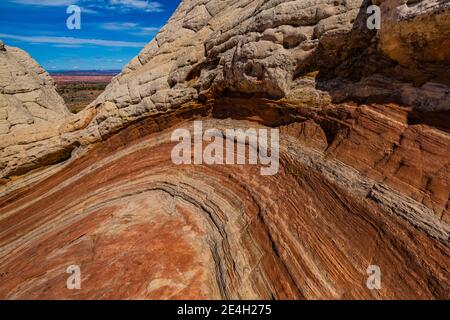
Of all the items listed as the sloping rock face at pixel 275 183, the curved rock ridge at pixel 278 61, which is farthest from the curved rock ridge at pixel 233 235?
the curved rock ridge at pixel 278 61

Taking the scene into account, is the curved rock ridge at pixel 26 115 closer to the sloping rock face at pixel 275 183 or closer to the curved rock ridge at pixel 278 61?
the curved rock ridge at pixel 278 61

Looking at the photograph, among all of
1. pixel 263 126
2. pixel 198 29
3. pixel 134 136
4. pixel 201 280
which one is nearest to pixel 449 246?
pixel 201 280

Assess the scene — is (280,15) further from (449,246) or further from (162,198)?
(449,246)

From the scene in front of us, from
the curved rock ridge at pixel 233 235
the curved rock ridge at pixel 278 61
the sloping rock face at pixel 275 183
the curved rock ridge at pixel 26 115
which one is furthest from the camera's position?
the curved rock ridge at pixel 26 115

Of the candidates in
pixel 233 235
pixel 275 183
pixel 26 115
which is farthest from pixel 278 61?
pixel 26 115

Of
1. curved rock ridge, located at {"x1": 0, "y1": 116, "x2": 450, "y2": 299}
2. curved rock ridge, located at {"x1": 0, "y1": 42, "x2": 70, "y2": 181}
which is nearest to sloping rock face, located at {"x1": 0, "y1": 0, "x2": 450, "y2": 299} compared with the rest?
curved rock ridge, located at {"x1": 0, "y1": 116, "x2": 450, "y2": 299}

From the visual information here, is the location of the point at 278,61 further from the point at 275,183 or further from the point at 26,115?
the point at 26,115
